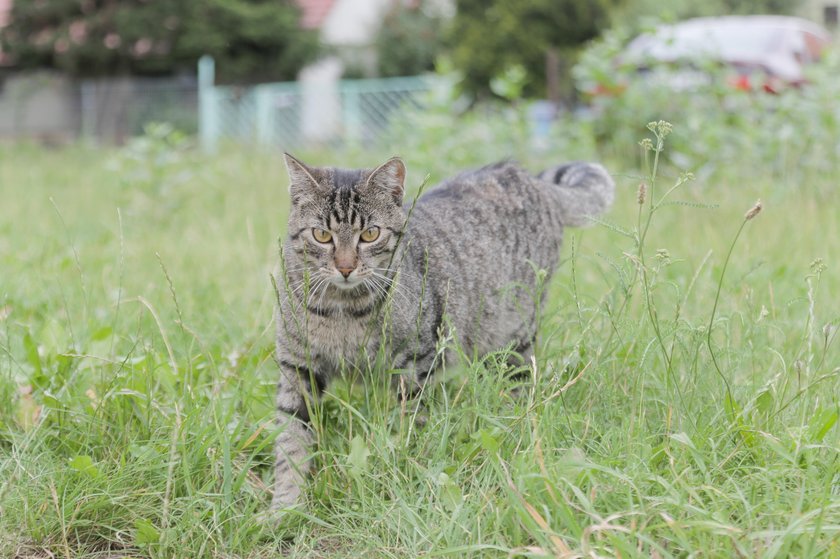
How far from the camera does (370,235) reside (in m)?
2.72

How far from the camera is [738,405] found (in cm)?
239

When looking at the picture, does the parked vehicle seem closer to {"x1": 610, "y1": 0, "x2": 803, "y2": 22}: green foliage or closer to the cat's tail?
the cat's tail

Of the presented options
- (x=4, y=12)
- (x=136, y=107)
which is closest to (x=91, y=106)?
(x=136, y=107)

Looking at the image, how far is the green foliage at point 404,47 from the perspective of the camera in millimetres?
20984

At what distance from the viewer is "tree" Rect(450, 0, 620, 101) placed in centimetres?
1552

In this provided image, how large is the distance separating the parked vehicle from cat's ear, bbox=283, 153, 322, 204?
12.8 ft

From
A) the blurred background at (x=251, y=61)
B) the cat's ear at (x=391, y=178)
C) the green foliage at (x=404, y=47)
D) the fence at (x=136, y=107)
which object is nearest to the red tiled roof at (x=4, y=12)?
the blurred background at (x=251, y=61)

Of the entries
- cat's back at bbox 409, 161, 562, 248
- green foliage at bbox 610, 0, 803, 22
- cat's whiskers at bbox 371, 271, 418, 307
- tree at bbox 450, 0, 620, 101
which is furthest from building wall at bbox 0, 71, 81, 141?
cat's whiskers at bbox 371, 271, 418, 307

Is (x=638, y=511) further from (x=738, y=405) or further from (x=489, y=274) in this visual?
(x=489, y=274)

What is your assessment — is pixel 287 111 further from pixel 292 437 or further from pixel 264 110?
pixel 292 437

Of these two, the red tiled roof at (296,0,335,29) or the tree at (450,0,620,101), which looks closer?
the tree at (450,0,620,101)

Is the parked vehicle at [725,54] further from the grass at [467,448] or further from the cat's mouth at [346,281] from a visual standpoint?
the cat's mouth at [346,281]

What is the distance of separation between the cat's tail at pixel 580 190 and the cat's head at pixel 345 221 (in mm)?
996

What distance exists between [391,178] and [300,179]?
290 mm
